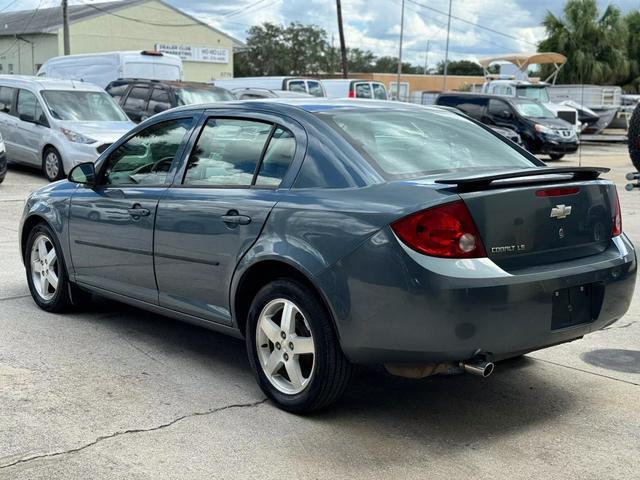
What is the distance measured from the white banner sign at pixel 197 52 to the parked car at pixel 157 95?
34.3 m

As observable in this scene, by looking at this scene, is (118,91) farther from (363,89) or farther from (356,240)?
(356,240)

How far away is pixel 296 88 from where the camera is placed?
2714 centimetres

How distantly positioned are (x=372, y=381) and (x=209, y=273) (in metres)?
1.12

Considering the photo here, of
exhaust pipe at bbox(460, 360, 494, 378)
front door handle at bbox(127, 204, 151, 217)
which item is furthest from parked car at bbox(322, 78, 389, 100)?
exhaust pipe at bbox(460, 360, 494, 378)

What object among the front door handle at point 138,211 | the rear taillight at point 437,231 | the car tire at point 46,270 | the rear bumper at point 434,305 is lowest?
the car tire at point 46,270

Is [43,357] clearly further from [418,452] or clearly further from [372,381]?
[418,452]

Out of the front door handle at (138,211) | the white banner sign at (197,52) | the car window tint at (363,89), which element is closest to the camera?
the front door handle at (138,211)

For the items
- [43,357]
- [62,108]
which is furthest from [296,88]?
[43,357]

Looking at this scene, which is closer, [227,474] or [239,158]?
[227,474]

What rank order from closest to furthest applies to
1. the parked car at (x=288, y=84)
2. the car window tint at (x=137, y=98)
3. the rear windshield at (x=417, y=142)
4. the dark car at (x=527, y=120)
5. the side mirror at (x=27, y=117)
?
the rear windshield at (x=417, y=142), the side mirror at (x=27, y=117), the car window tint at (x=137, y=98), the dark car at (x=527, y=120), the parked car at (x=288, y=84)

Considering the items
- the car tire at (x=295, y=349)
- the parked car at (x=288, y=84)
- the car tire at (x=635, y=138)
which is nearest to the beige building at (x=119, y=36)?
the parked car at (x=288, y=84)

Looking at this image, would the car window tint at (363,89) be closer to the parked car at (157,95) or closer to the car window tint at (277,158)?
the parked car at (157,95)

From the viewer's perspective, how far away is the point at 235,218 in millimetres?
4637

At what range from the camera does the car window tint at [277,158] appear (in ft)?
15.2
